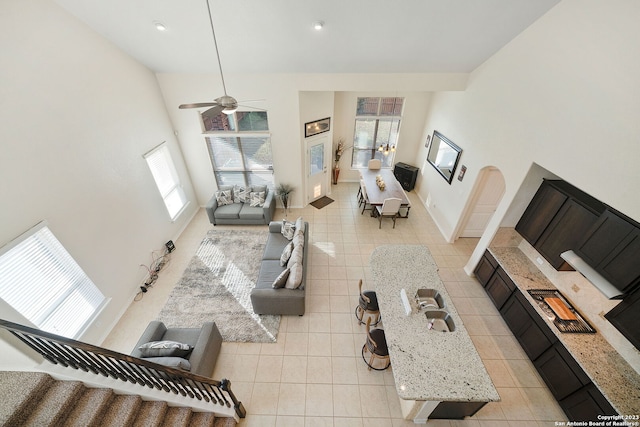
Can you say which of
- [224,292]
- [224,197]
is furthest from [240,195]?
[224,292]

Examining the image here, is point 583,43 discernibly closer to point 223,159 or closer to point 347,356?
point 347,356

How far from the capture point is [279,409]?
3.43 meters

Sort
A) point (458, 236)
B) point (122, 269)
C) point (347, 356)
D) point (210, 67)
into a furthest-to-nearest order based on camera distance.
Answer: point (458, 236)
point (210, 67)
point (122, 269)
point (347, 356)

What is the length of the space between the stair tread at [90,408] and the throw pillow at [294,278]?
246 cm

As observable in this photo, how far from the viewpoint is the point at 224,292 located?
197 inches

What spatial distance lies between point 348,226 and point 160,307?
15.3 feet

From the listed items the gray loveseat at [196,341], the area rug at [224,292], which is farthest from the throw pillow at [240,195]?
the gray loveseat at [196,341]

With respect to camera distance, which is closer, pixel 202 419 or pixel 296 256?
pixel 202 419

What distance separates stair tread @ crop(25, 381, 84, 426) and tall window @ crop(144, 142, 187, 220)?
13.9ft

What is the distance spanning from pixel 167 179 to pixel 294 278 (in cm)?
444

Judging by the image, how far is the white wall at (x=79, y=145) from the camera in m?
3.07

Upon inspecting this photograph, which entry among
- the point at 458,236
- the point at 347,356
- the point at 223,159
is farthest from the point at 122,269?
the point at 458,236

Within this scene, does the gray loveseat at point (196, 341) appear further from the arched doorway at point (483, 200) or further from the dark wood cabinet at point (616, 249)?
the arched doorway at point (483, 200)

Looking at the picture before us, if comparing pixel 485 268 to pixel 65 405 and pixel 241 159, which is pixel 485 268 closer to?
pixel 65 405
